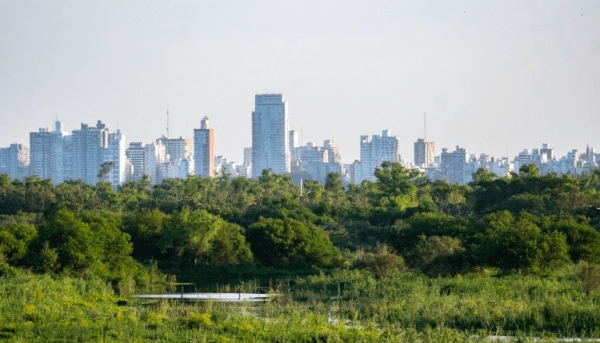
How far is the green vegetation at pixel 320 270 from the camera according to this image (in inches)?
1144

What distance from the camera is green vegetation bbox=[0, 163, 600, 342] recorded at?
29.1m

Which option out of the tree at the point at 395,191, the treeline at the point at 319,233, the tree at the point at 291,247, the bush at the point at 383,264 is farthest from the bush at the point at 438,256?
the tree at the point at 395,191

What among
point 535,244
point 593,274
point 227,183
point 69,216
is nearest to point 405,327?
point 593,274

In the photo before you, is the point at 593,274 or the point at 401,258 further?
the point at 401,258

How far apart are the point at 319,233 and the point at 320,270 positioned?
233 inches

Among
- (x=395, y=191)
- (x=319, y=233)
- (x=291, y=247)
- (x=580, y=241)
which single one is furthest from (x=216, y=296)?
(x=395, y=191)

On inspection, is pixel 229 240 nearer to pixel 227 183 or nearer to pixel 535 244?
pixel 535 244

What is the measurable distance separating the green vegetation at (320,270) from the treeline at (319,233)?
0.09 metres

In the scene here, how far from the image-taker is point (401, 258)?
4794cm

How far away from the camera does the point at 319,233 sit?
57.5 meters

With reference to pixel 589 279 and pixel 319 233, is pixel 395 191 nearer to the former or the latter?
pixel 319 233

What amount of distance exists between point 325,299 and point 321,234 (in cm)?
1801

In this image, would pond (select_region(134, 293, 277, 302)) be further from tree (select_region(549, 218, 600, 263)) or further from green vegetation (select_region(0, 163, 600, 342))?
tree (select_region(549, 218, 600, 263))

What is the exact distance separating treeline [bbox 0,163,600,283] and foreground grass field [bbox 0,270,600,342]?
377cm
